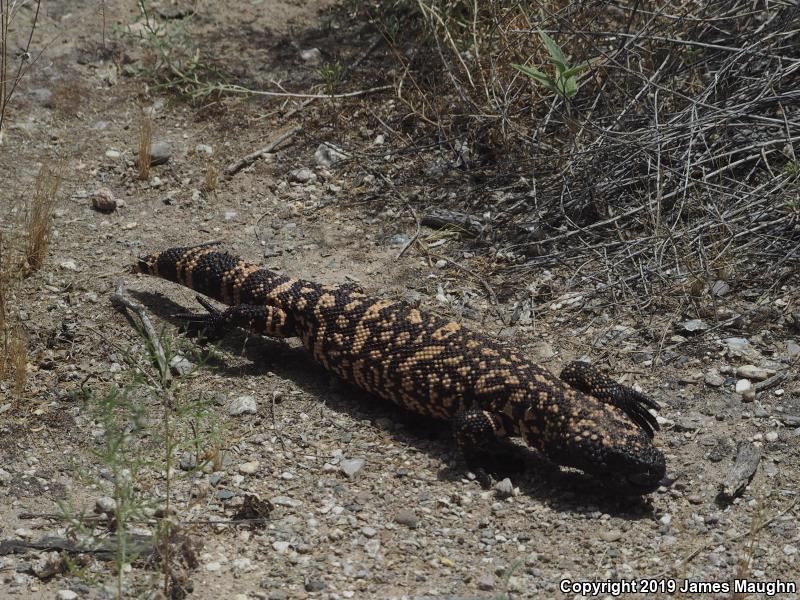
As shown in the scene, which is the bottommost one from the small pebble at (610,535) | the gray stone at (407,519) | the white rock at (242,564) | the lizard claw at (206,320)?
the small pebble at (610,535)

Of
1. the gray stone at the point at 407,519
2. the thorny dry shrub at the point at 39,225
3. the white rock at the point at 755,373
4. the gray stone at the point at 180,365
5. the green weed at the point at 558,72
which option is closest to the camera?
the gray stone at the point at 407,519

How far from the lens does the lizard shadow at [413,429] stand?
4.17 metres

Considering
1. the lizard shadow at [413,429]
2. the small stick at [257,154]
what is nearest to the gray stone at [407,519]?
the lizard shadow at [413,429]

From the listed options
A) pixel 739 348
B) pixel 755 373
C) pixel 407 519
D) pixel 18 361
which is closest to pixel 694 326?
pixel 739 348

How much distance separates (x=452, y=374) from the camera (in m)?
4.56

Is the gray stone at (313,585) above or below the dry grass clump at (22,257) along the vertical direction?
below

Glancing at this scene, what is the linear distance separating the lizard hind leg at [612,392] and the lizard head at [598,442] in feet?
0.22

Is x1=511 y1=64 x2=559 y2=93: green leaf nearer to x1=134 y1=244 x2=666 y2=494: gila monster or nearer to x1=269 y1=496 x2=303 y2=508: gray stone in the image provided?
x1=134 y1=244 x2=666 y2=494: gila monster

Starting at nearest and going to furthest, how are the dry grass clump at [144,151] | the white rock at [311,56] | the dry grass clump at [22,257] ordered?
1. the dry grass clump at [22,257]
2. the dry grass clump at [144,151]
3. the white rock at [311,56]

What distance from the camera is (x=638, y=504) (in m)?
4.10

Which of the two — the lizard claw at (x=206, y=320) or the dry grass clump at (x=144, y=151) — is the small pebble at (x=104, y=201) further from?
the lizard claw at (x=206, y=320)

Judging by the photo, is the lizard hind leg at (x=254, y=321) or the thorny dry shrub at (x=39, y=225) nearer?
the lizard hind leg at (x=254, y=321)

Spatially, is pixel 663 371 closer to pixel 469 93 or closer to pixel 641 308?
pixel 641 308

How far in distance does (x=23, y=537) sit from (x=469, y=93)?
14.0 feet
